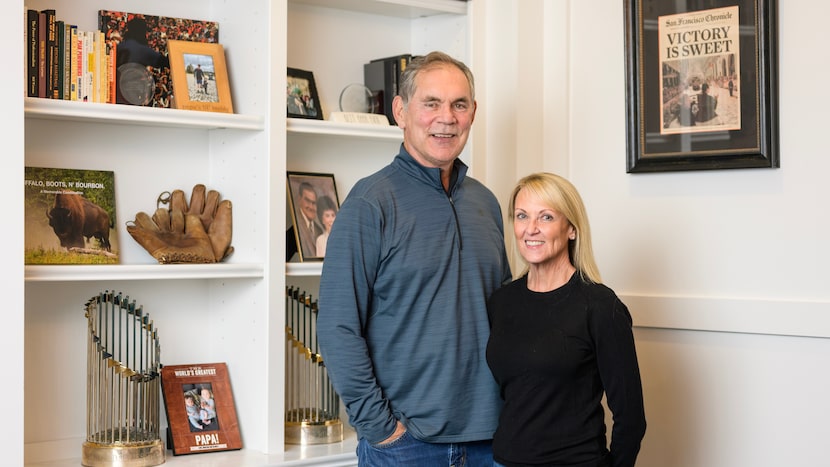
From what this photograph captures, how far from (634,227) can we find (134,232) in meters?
1.48

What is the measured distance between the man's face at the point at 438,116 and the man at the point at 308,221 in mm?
738

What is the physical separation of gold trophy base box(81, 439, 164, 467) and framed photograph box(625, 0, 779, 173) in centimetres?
162

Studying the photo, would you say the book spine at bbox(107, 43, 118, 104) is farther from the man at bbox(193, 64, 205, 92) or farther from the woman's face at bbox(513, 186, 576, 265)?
the woman's face at bbox(513, 186, 576, 265)

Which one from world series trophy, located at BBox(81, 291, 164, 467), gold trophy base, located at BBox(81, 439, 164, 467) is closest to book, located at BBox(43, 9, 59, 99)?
world series trophy, located at BBox(81, 291, 164, 467)

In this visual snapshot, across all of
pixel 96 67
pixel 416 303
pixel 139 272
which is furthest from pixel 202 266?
pixel 416 303

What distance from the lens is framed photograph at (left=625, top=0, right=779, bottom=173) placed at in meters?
2.49

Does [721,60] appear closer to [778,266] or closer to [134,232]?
[778,266]

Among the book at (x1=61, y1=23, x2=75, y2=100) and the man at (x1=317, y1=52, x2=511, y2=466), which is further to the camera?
the book at (x1=61, y1=23, x2=75, y2=100)

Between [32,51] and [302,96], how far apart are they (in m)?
0.81

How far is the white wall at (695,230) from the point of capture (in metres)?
2.43

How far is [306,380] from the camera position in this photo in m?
2.79

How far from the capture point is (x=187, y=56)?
2625mm

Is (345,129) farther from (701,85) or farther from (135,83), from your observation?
(701,85)

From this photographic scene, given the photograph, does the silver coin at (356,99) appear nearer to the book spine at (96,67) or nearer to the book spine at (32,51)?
the book spine at (96,67)
